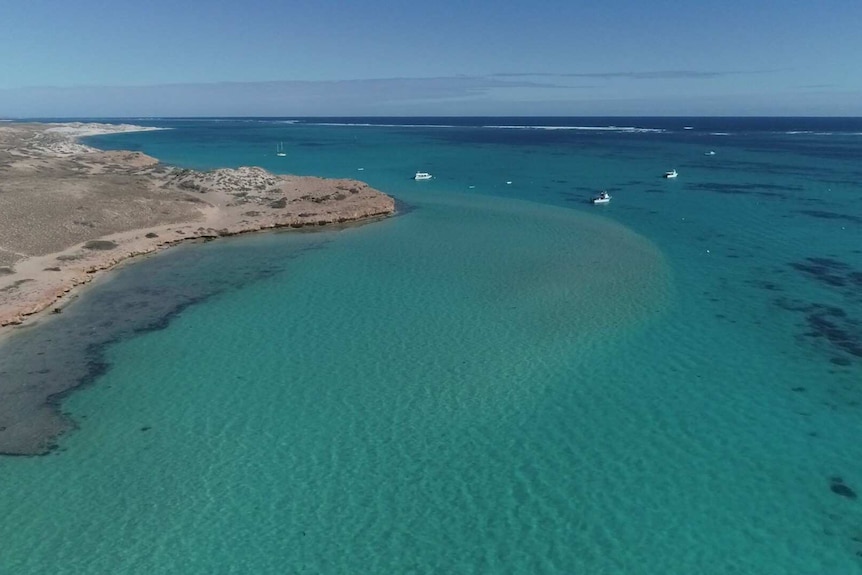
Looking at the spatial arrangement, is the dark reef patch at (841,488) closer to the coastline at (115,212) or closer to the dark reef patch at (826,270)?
the dark reef patch at (826,270)

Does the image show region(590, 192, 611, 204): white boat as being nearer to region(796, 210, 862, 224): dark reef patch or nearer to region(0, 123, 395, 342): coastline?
region(796, 210, 862, 224): dark reef patch

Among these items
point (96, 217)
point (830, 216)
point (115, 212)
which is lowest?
point (96, 217)

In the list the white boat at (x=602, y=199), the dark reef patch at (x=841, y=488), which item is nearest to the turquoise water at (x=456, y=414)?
the dark reef patch at (x=841, y=488)

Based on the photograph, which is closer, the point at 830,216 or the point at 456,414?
the point at 456,414

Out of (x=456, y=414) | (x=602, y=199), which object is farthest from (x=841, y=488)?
(x=602, y=199)

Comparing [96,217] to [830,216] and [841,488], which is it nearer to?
[841,488]

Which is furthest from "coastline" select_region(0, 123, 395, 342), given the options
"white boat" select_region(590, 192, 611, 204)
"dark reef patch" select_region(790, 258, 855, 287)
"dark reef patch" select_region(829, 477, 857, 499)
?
"dark reef patch" select_region(790, 258, 855, 287)
